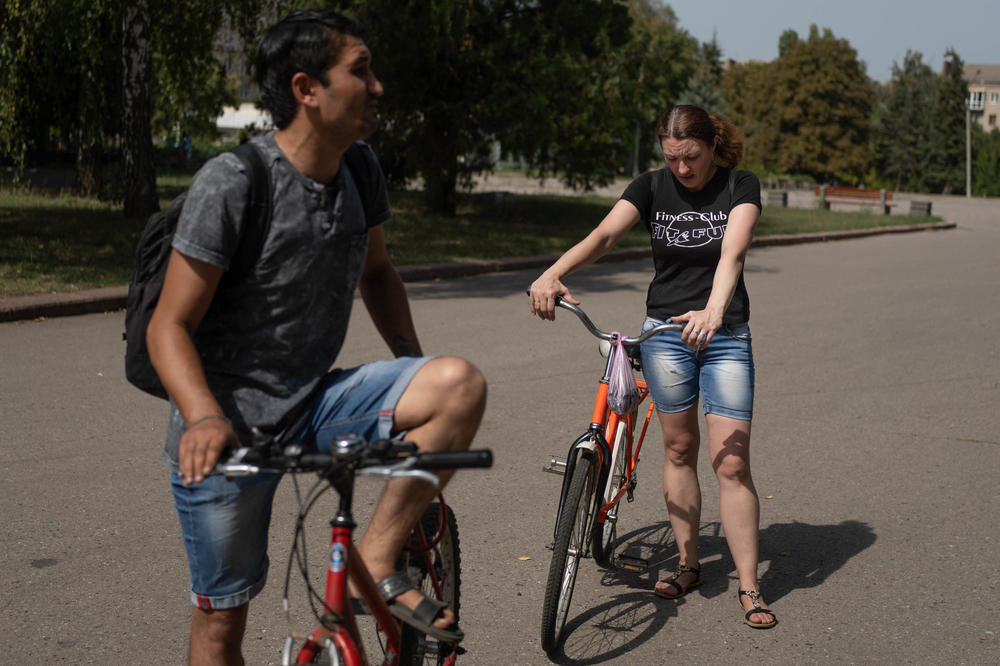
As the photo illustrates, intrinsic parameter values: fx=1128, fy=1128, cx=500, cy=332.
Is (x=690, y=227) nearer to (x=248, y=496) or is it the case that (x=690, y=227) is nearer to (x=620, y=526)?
(x=620, y=526)

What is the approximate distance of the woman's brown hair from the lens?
391 cm

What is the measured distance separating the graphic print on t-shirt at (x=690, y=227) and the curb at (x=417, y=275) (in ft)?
24.2

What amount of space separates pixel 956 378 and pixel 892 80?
84.6 m

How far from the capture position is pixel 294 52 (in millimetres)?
2287

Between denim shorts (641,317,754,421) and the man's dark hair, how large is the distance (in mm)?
2101

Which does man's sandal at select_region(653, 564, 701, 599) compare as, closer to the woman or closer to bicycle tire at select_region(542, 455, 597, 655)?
the woman

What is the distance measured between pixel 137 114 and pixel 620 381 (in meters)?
15.2

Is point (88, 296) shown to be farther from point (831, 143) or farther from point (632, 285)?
point (831, 143)

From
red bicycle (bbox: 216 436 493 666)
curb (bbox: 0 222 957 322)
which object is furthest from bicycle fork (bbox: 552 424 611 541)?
curb (bbox: 0 222 957 322)

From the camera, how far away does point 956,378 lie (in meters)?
8.48

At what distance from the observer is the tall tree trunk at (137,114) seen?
16.5 m

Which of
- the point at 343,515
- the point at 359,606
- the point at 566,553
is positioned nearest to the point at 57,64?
the point at 566,553

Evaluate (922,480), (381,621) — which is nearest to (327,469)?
(381,621)

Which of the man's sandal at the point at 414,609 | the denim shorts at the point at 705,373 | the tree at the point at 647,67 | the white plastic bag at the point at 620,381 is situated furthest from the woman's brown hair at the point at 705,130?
the tree at the point at 647,67
